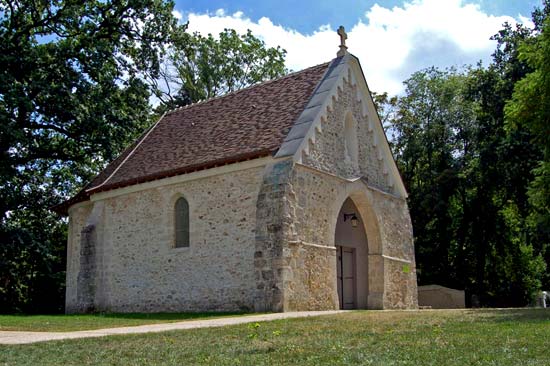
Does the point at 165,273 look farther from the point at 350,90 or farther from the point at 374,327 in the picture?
the point at 374,327

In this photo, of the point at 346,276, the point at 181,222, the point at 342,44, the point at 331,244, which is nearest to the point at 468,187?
the point at 346,276

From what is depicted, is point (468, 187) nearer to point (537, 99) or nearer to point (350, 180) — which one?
point (350, 180)

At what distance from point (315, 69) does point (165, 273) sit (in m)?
8.45

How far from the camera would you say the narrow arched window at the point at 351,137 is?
2117 centimetres

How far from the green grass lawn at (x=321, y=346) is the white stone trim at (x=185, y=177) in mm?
7409

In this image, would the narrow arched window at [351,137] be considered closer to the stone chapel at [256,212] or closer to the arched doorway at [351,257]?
the stone chapel at [256,212]

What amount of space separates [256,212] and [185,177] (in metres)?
3.45

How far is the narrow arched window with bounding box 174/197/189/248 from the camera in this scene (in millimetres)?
20031

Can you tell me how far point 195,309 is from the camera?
18.8 meters

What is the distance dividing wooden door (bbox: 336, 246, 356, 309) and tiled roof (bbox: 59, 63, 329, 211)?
524 centimetres

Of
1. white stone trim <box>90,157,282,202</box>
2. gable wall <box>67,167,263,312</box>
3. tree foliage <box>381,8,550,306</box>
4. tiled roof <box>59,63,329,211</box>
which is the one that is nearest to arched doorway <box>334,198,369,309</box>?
tiled roof <box>59,63,329,211</box>

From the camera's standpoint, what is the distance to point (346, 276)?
2206 cm

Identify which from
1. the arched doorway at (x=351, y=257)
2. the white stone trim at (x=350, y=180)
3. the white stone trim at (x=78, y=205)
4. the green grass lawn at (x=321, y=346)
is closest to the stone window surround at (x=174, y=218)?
the white stone trim at (x=350, y=180)

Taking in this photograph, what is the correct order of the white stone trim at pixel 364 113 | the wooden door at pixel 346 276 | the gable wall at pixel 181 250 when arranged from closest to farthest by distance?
the gable wall at pixel 181 250 < the white stone trim at pixel 364 113 < the wooden door at pixel 346 276
